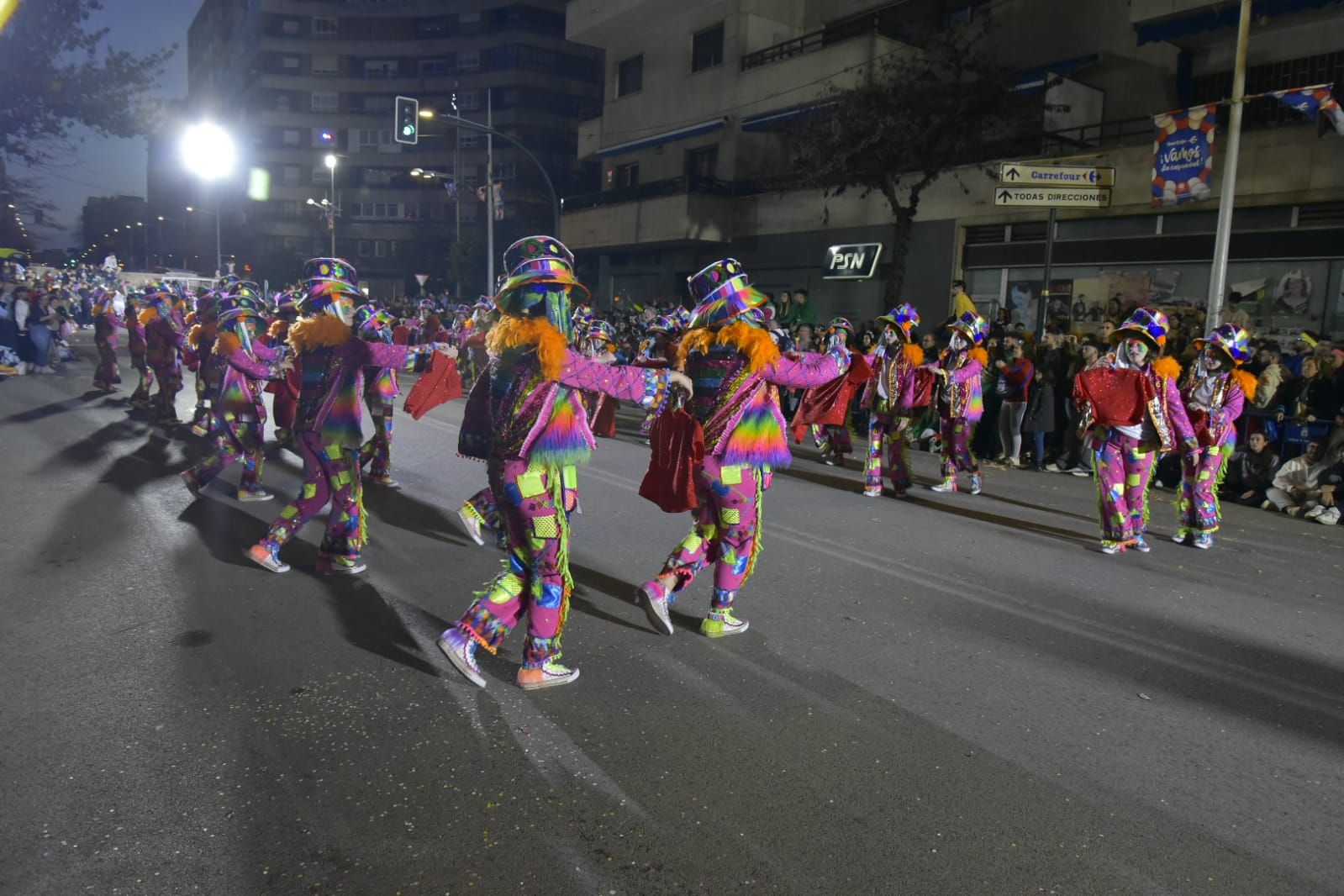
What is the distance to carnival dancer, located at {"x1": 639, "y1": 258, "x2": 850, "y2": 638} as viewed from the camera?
4.74 m

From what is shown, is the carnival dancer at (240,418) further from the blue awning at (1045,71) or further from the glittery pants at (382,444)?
the blue awning at (1045,71)

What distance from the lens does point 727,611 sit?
496 cm

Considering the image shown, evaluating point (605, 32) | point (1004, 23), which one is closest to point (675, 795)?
point (1004, 23)

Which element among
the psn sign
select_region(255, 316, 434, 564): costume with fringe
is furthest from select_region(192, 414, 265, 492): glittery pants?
the psn sign

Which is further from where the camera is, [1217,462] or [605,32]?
[605,32]

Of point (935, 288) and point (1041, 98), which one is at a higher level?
point (1041, 98)

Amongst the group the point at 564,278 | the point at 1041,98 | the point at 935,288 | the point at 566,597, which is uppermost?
the point at 1041,98

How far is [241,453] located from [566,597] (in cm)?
552

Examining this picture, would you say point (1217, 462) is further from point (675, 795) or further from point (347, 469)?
point (347, 469)

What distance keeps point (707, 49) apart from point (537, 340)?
84.7ft

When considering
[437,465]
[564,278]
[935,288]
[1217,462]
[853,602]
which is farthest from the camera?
[935,288]

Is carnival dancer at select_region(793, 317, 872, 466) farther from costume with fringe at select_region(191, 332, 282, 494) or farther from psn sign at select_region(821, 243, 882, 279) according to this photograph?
psn sign at select_region(821, 243, 882, 279)

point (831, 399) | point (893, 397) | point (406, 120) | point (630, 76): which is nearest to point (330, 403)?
point (831, 399)

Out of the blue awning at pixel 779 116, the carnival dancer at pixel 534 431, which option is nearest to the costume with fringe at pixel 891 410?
the carnival dancer at pixel 534 431
